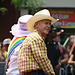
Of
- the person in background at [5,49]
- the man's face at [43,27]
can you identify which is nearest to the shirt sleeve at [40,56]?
the man's face at [43,27]

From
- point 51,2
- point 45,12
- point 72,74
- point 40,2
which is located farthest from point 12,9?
point 45,12

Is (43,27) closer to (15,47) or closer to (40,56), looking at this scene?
(40,56)

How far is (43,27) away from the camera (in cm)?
534

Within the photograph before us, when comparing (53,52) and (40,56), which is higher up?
(40,56)

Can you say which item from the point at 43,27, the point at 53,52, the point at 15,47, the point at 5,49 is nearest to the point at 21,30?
the point at 15,47

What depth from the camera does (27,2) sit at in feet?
38.6

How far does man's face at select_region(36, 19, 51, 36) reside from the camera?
5.34 metres

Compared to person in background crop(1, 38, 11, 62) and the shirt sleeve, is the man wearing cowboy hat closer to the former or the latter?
the shirt sleeve

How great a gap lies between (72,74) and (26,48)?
720cm

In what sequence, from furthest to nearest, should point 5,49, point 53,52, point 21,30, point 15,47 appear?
point 5,49
point 53,52
point 21,30
point 15,47

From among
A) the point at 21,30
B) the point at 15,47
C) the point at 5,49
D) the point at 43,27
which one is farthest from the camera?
the point at 5,49

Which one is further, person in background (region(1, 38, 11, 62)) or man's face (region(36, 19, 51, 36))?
person in background (region(1, 38, 11, 62))

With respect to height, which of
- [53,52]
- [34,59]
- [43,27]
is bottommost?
[53,52]

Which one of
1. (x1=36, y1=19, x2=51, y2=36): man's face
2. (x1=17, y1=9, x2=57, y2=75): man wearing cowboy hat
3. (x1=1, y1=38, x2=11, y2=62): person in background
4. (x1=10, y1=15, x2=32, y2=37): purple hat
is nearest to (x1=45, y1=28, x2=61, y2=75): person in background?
(x1=10, y1=15, x2=32, y2=37): purple hat
